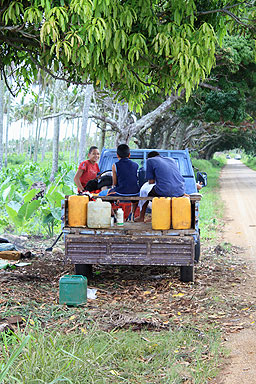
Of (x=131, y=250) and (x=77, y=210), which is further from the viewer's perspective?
(x=77, y=210)

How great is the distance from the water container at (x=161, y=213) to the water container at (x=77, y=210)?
0.93 m

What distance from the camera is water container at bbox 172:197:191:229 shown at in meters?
6.55

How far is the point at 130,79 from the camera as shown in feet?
19.7

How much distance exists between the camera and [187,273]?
7.03 meters

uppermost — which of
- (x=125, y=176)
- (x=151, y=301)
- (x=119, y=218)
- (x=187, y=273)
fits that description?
(x=125, y=176)

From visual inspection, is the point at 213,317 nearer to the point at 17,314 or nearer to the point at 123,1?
the point at 17,314

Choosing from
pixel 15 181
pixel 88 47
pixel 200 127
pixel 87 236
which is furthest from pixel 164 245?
pixel 200 127

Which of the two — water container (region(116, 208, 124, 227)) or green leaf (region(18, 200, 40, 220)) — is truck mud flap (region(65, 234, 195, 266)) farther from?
green leaf (region(18, 200, 40, 220))

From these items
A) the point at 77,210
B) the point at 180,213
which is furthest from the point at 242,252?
the point at 77,210

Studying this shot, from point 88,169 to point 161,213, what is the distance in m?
2.66

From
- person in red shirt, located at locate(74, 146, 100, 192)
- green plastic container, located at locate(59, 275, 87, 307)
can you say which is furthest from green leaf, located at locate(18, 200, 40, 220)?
green plastic container, located at locate(59, 275, 87, 307)

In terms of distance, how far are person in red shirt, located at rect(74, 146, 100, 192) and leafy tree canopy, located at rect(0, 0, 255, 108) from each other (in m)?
2.33

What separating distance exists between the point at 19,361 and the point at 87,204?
3108 mm

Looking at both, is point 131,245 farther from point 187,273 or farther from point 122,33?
point 122,33
